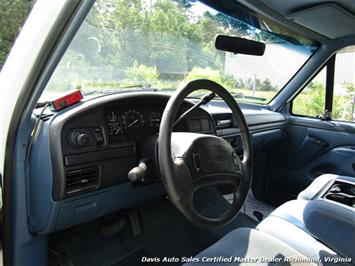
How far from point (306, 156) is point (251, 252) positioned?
2065mm

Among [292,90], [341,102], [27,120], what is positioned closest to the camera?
[27,120]

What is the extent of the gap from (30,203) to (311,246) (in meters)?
1.23

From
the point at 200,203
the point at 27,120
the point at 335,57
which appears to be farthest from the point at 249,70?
the point at 27,120

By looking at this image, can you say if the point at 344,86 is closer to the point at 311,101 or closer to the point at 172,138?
the point at 311,101

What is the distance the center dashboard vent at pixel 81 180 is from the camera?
1548 mm

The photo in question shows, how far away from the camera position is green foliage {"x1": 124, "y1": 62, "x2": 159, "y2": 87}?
6.51 feet

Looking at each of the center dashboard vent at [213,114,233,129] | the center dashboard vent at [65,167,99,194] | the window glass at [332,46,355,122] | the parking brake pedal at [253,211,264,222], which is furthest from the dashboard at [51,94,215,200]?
the window glass at [332,46,355,122]

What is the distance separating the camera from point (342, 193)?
5.67ft

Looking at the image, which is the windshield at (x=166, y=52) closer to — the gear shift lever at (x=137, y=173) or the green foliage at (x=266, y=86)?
the green foliage at (x=266, y=86)

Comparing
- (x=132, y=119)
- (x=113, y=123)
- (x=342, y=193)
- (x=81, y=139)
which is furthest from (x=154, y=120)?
(x=342, y=193)

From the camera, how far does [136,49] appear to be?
6.51ft

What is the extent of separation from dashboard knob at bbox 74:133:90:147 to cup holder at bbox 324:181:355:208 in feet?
4.03

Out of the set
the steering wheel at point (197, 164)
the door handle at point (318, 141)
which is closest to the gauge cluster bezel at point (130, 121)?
the steering wheel at point (197, 164)

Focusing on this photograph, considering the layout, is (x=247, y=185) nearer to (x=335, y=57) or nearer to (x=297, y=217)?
(x=297, y=217)
